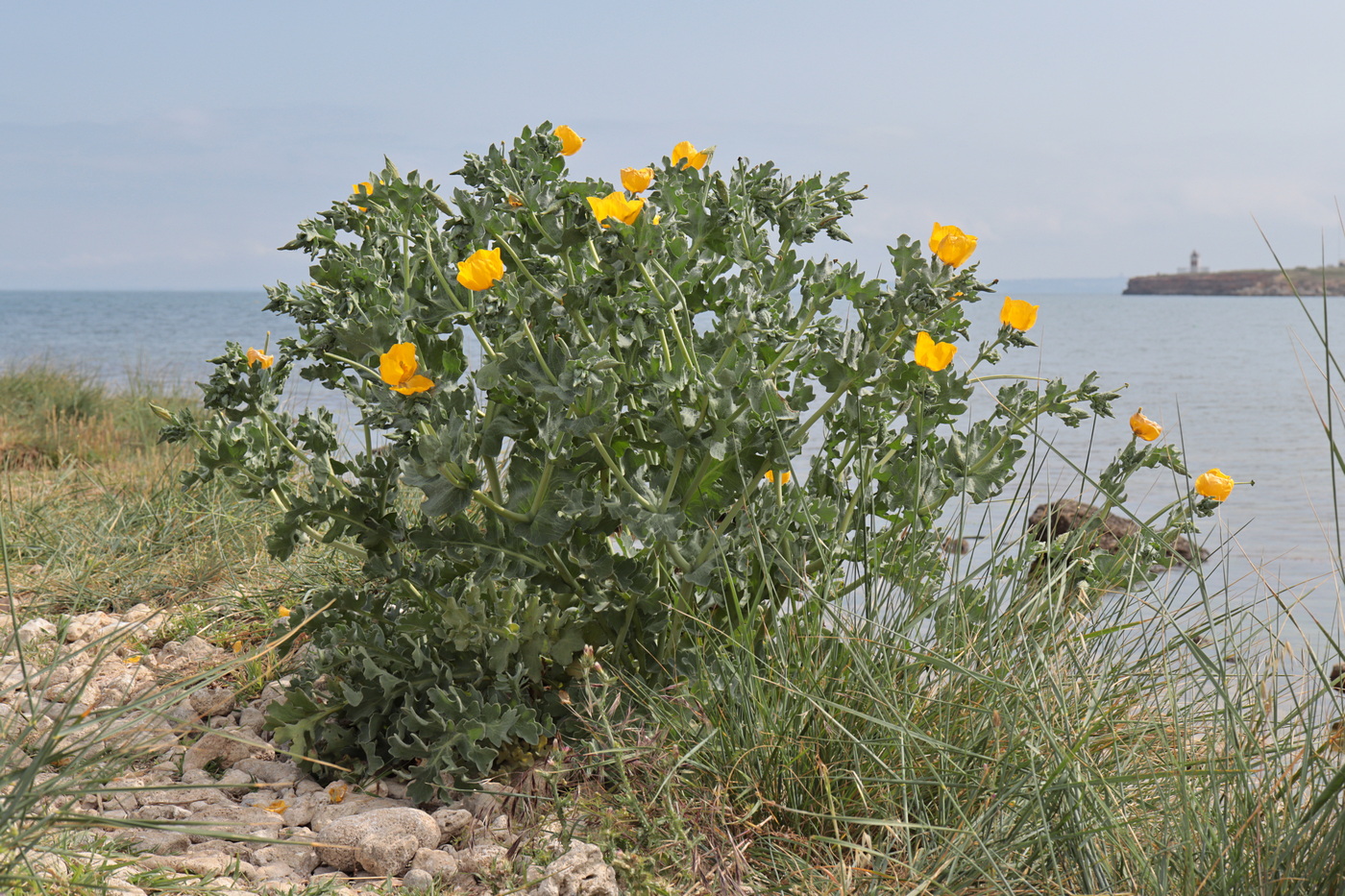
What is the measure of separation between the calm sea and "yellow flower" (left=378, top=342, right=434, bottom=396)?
4.18 ft

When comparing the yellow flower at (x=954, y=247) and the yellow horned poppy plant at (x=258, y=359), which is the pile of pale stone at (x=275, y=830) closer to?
the yellow horned poppy plant at (x=258, y=359)

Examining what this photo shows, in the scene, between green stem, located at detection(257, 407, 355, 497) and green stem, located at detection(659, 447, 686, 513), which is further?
green stem, located at detection(257, 407, 355, 497)

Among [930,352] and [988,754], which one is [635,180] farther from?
[988,754]

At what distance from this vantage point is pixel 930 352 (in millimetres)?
2027

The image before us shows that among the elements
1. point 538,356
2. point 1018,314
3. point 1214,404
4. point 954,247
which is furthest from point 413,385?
point 1214,404

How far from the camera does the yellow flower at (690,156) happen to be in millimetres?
2314

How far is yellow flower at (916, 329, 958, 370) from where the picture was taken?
6.63ft

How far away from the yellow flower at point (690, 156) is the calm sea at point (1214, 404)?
3.30 feet

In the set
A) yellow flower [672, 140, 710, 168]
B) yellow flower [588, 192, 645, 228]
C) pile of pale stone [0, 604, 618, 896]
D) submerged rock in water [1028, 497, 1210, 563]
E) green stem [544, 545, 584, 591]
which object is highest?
yellow flower [672, 140, 710, 168]

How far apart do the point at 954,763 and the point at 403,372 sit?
1.25m

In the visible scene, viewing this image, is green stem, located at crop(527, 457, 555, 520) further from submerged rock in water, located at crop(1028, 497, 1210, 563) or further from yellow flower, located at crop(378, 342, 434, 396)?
submerged rock in water, located at crop(1028, 497, 1210, 563)

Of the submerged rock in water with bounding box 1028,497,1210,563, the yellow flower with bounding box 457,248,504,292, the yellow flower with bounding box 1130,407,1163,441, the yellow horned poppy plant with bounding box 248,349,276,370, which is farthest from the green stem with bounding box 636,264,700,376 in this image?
the submerged rock in water with bounding box 1028,497,1210,563

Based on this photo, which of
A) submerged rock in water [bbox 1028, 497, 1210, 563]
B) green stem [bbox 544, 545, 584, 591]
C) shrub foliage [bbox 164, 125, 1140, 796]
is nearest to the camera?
shrub foliage [bbox 164, 125, 1140, 796]

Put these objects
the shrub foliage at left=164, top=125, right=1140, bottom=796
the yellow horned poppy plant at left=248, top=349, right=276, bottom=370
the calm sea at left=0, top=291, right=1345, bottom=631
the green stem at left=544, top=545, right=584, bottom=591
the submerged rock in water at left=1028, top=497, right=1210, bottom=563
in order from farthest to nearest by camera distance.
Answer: the calm sea at left=0, top=291, right=1345, bottom=631 < the submerged rock in water at left=1028, top=497, right=1210, bottom=563 < the yellow horned poppy plant at left=248, top=349, right=276, bottom=370 < the green stem at left=544, top=545, right=584, bottom=591 < the shrub foliage at left=164, top=125, right=1140, bottom=796
